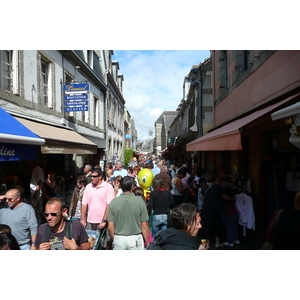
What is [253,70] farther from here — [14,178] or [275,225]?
[14,178]

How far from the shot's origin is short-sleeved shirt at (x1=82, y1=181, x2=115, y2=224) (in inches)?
170

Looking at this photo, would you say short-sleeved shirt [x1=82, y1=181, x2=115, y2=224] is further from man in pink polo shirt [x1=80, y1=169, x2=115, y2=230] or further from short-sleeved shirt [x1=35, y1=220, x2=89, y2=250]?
short-sleeved shirt [x1=35, y1=220, x2=89, y2=250]

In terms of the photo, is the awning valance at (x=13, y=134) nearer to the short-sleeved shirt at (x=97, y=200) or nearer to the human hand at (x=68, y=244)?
the short-sleeved shirt at (x=97, y=200)

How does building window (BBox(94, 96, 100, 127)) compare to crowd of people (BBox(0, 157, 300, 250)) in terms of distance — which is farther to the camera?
building window (BBox(94, 96, 100, 127))

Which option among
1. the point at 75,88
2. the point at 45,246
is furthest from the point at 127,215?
the point at 75,88

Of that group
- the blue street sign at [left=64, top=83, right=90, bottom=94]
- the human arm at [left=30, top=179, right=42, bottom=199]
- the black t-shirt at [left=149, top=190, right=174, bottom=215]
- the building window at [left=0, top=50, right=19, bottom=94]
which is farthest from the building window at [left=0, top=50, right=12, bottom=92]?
the black t-shirt at [left=149, top=190, right=174, bottom=215]

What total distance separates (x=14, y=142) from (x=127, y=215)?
228cm

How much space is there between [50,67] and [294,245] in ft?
30.0

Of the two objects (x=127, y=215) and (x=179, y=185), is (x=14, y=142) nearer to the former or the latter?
Answer: (x=127, y=215)

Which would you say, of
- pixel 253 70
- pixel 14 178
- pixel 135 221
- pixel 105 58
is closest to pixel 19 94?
pixel 14 178

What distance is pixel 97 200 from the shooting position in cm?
435

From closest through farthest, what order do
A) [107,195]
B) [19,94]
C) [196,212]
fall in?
[196,212]
[107,195]
[19,94]

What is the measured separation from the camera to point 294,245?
253 centimetres

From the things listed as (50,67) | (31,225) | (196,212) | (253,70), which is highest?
(50,67)
